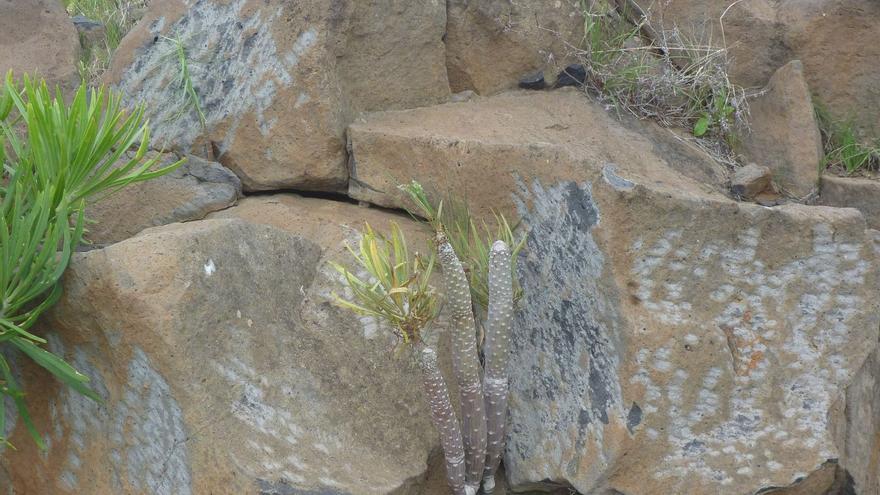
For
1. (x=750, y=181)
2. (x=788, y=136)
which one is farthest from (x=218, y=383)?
(x=788, y=136)

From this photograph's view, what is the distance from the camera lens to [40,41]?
4422 millimetres

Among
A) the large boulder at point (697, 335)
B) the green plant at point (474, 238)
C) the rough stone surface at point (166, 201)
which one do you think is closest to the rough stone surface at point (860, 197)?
the large boulder at point (697, 335)

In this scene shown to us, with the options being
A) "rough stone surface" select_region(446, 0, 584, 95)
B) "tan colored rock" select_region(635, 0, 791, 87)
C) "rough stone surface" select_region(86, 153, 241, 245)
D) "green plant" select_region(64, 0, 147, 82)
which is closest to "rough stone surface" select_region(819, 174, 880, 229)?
"tan colored rock" select_region(635, 0, 791, 87)

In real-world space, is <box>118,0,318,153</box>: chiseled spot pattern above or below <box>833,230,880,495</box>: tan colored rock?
above

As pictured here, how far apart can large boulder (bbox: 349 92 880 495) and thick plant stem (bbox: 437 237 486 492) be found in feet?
0.83

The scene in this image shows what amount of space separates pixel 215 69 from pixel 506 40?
124 centimetres

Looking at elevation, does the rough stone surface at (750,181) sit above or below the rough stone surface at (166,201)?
above

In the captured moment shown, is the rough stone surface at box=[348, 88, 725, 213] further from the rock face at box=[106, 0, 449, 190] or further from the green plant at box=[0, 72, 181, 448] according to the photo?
the green plant at box=[0, 72, 181, 448]

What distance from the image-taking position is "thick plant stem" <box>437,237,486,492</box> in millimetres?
2850

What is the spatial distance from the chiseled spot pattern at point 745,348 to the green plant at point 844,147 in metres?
0.99

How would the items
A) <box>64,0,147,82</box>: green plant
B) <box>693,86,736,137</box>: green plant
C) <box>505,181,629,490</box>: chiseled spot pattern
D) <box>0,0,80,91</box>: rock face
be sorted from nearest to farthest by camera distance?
1. <box>505,181,629,490</box>: chiseled spot pattern
2. <box>693,86,736,137</box>: green plant
3. <box>0,0,80,91</box>: rock face
4. <box>64,0,147,82</box>: green plant

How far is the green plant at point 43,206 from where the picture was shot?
2.77m

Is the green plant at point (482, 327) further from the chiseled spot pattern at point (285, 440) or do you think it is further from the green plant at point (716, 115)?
the green plant at point (716, 115)

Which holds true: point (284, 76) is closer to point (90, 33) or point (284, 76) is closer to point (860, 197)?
point (90, 33)
